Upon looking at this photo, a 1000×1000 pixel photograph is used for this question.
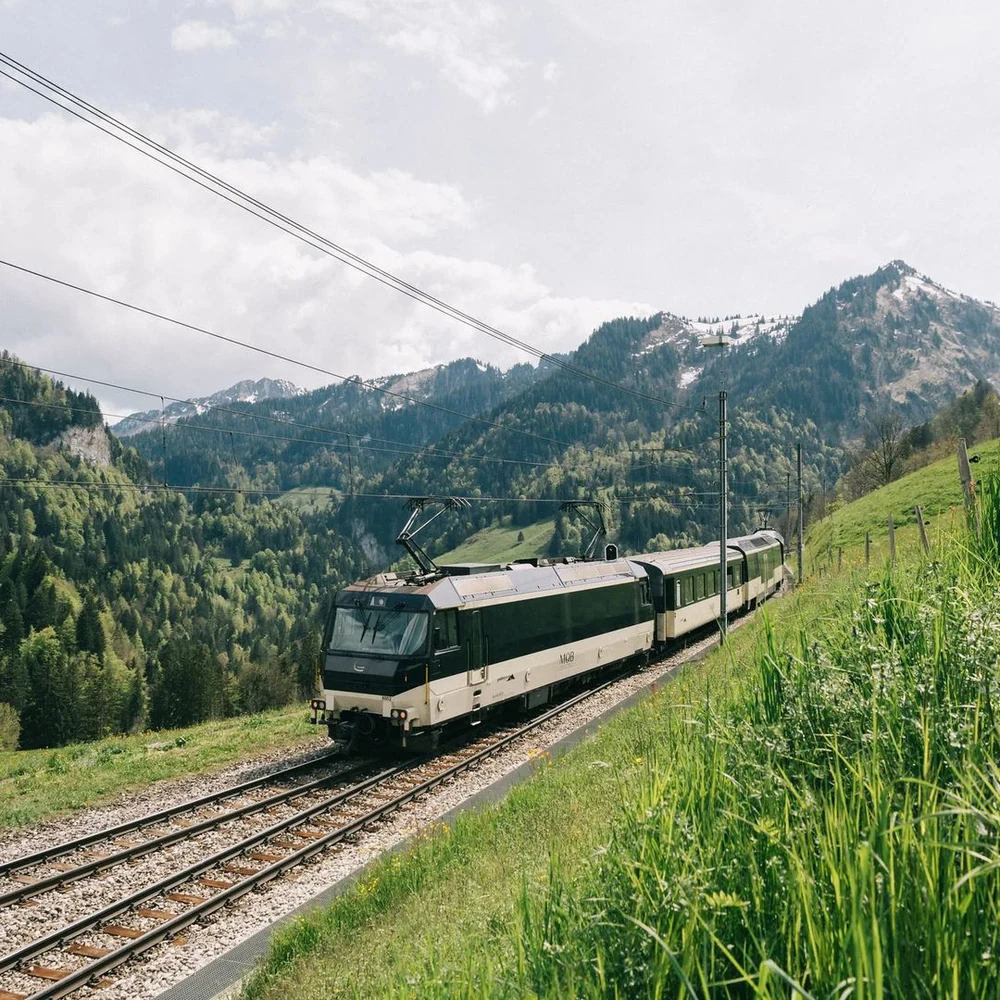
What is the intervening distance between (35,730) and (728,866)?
93.7 meters

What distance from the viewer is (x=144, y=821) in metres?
13.8

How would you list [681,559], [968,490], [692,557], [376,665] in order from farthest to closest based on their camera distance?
[692,557] → [681,559] → [376,665] → [968,490]

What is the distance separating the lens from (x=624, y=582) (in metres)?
25.9

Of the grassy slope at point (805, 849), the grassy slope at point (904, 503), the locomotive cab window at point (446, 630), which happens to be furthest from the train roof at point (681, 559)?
the grassy slope at point (805, 849)

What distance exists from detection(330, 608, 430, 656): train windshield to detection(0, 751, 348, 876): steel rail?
2.78 meters

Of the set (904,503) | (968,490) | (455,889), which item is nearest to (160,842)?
(455,889)

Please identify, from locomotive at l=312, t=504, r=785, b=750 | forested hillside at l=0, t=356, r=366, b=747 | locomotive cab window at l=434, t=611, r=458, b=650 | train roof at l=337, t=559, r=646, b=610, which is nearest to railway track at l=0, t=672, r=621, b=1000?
locomotive at l=312, t=504, r=785, b=750

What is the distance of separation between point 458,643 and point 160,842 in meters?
7.05

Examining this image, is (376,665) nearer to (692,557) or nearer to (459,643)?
(459,643)

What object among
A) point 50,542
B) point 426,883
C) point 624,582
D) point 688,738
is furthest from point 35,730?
point 50,542

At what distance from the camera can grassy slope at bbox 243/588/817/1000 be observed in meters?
5.25

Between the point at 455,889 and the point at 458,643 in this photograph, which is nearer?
the point at 455,889

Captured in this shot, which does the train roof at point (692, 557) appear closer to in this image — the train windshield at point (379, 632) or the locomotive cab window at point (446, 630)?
the locomotive cab window at point (446, 630)

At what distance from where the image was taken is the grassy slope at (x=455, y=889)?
525cm
